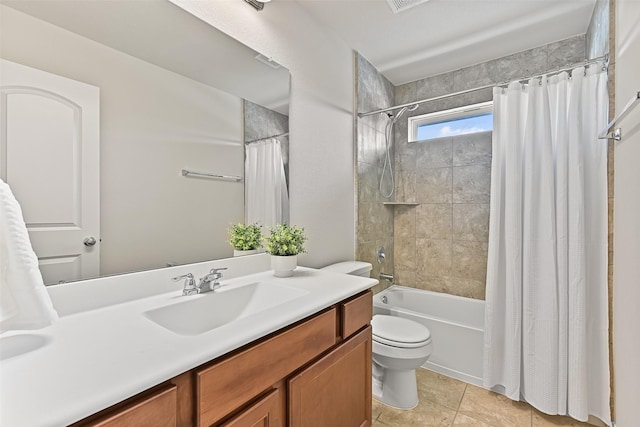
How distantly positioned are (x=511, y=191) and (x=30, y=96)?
91.7 inches

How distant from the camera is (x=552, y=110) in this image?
5.85ft

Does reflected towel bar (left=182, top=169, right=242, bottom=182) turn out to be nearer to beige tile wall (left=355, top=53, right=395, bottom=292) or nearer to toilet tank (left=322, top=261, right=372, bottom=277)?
toilet tank (left=322, top=261, right=372, bottom=277)

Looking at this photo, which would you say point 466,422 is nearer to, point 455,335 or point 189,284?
point 455,335

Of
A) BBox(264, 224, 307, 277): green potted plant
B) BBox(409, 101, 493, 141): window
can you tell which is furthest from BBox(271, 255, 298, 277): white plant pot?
BBox(409, 101, 493, 141): window

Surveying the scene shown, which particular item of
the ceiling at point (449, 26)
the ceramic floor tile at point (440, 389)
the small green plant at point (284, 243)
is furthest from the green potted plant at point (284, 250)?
the ceiling at point (449, 26)

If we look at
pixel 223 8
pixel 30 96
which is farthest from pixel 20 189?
pixel 223 8

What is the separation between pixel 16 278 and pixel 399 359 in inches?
66.5

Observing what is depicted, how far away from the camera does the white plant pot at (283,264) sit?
55.7 inches

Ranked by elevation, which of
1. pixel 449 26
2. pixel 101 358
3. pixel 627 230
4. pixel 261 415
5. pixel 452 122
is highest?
pixel 449 26

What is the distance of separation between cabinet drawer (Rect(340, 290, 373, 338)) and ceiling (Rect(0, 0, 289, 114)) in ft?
3.79

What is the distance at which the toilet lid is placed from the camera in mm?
1679

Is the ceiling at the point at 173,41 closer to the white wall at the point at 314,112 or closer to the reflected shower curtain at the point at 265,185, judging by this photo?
the white wall at the point at 314,112

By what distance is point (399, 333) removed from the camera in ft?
5.81

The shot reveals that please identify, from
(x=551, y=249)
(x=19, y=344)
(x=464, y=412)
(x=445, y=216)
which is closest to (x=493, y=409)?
(x=464, y=412)
